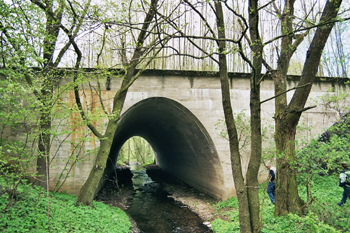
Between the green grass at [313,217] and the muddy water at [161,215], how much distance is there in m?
0.85

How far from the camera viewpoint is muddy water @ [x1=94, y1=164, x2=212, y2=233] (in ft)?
25.5

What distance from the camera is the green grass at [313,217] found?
5285 millimetres

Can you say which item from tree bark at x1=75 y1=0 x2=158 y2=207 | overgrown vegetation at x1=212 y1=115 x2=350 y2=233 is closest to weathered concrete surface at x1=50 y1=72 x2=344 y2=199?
tree bark at x1=75 y1=0 x2=158 y2=207

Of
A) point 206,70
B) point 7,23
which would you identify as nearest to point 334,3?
point 206,70

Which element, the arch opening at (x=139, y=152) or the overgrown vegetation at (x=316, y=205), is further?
the arch opening at (x=139, y=152)

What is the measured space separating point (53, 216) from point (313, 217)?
5.85 meters

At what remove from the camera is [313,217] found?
5070mm

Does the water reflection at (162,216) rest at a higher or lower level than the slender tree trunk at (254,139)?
lower

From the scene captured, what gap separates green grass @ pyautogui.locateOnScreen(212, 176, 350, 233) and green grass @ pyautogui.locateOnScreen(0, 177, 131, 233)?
10.2 feet

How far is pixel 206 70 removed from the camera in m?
10.3

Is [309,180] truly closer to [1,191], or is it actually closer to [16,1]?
[1,191]

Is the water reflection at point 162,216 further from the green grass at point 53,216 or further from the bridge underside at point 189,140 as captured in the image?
the bridge underside at point 189,140

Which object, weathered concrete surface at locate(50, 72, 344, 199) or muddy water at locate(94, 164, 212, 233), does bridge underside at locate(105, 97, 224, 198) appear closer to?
weathered concrete surface at locate(50, 72, 344, 199)

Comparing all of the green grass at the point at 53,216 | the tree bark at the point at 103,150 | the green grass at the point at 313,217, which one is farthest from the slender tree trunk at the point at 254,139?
the green grass at the point at 53,216
